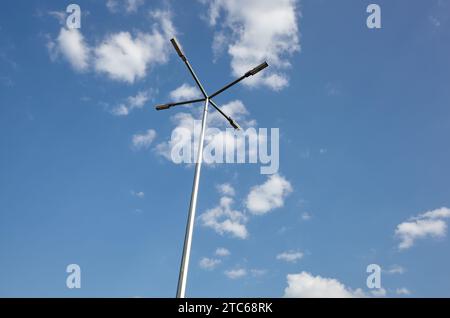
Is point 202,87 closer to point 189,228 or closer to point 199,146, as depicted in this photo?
point 199,146

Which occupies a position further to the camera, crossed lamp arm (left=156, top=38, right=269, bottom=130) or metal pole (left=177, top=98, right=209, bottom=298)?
crossed lamp arm (left=156, top=38, right=269, bottom=130)

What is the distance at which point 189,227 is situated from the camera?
9.43m

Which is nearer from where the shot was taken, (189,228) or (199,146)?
(189,228)

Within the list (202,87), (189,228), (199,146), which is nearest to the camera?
(189,228)

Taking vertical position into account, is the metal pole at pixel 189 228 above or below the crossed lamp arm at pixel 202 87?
below

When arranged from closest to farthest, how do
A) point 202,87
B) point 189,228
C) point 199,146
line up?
1. point 189,228
2. point 199,146
3. point 202,87

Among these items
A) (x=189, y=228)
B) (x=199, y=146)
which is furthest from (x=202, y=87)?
(x=189, y=228)

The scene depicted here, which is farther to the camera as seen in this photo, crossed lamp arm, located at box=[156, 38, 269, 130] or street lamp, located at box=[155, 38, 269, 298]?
crossed lamp arm, located at box=[156, 38, 269, 130]

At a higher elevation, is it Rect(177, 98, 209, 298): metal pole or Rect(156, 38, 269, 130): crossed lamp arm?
Rect(156, 38, 269, 130): crossed lamp arm

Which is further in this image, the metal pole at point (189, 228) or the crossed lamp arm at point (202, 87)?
the crossed lamp arm at point (202, 87)

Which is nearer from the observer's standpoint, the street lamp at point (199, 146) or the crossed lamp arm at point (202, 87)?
the street lamp at point (199, 146)
